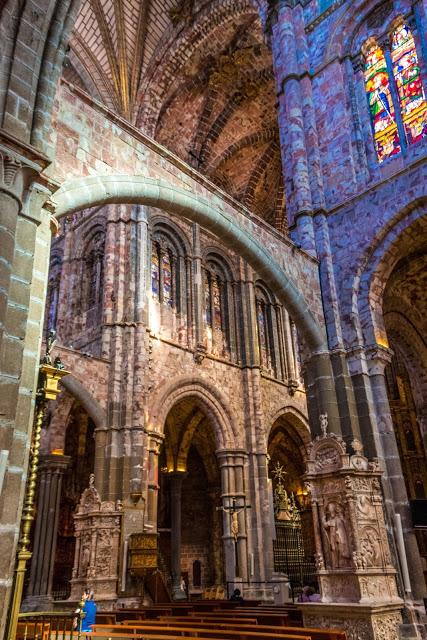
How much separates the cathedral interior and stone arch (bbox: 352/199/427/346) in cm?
5

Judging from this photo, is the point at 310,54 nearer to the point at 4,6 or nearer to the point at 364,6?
the point at 364,6

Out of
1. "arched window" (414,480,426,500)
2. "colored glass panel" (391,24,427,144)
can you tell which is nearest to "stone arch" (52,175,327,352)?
"colored glass panel" (391,24,427,144)

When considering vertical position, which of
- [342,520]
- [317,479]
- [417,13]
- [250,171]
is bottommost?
[342,520]

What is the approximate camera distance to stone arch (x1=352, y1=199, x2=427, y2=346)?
10227 millimetres

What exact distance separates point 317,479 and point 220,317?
1152cm

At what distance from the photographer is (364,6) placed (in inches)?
500

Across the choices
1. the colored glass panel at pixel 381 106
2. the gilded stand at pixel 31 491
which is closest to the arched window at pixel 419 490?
the colored glass panel at pixel 381 106

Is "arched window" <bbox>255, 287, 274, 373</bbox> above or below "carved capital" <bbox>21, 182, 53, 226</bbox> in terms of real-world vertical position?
above

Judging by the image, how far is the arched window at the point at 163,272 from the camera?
18.0m

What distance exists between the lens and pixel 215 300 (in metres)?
20.0

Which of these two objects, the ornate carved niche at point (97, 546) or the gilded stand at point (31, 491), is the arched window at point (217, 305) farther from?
the gilded stand at point (31, 491)

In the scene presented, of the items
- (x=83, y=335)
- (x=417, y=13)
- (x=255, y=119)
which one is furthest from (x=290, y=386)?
(x=417, y=13)

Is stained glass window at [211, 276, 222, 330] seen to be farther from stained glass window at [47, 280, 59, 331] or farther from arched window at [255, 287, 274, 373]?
stained glass window at [47, 280, 59, 331]

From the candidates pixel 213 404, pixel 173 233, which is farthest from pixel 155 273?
pixel 213 404
